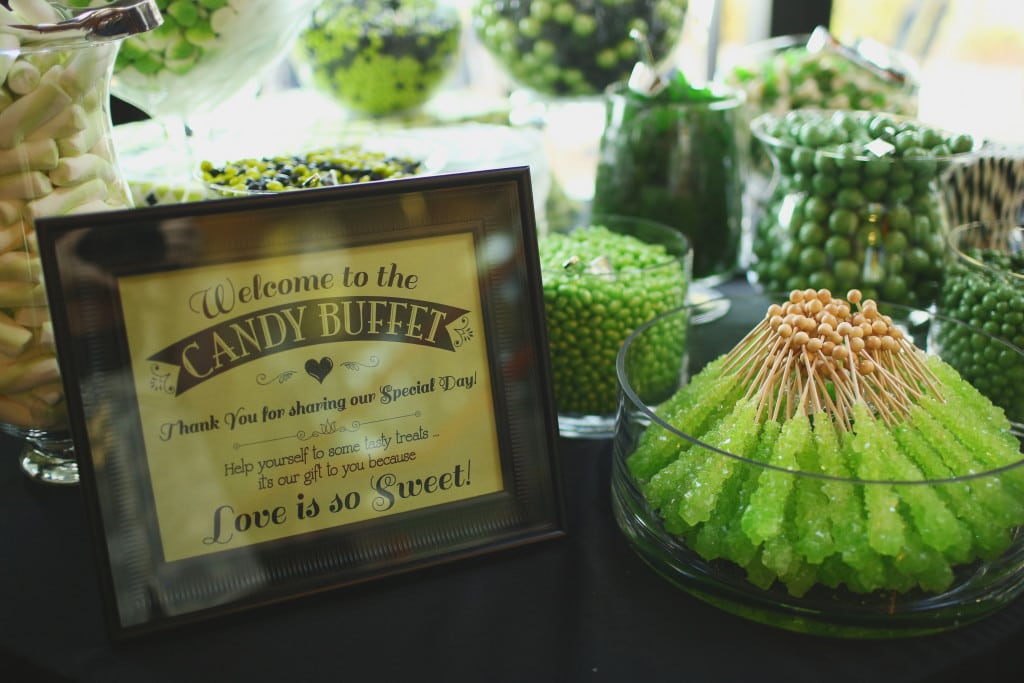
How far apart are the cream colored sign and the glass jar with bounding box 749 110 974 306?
47 cm

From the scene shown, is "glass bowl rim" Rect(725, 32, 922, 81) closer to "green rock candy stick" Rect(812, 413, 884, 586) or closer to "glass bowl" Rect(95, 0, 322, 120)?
"glass bowl" Rect(95, 0, 322, 120)

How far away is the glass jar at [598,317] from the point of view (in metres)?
0.79

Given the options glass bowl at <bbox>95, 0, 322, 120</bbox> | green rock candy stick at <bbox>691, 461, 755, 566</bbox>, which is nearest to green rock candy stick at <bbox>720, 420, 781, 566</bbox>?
green rock candy stick at <bbox>691, 461, 755, 566</bbox>

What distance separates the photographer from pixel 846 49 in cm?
117

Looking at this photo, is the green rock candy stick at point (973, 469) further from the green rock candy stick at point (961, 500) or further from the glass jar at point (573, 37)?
the glass jar at point (573, 37)

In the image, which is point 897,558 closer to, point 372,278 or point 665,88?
point 372,278

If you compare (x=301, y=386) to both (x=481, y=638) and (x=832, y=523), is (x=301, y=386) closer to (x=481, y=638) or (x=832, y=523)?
(x=481, y=638)

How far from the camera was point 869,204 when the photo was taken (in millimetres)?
885

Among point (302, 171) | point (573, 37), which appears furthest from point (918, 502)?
point (573, 37)

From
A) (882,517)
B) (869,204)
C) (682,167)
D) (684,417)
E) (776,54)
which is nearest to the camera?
(882,517)

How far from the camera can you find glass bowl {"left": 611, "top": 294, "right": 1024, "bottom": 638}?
542mm

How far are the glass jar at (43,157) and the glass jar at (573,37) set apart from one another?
649 mm

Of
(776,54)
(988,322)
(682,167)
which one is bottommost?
(988,322)

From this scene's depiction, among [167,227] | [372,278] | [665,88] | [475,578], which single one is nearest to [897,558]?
[475,578]
